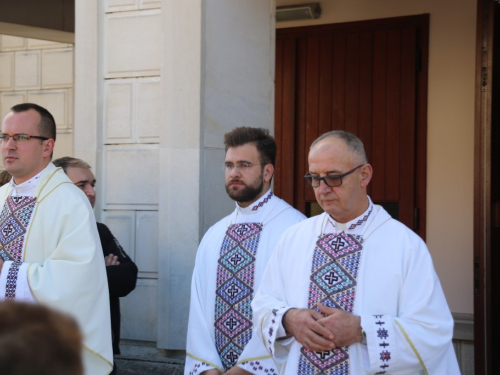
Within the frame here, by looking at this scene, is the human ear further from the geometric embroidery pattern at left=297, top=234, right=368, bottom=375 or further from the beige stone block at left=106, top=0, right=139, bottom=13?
the beige stone block at left=106, top=0, right=139, bottom=13

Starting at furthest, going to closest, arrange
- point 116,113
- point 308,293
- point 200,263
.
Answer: point 116,113 → point 200,263 → point 308,293

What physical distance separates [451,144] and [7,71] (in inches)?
226

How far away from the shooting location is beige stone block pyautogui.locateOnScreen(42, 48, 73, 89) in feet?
30.3

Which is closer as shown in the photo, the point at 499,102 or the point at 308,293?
the point at 308,293

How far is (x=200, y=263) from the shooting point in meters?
4.39

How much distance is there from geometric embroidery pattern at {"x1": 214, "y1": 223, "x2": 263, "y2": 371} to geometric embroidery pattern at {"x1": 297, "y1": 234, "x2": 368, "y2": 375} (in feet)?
2.53

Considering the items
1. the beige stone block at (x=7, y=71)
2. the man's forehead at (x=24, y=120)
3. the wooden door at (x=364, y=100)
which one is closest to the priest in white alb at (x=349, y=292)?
the man's forehead at (x=24, y=120)

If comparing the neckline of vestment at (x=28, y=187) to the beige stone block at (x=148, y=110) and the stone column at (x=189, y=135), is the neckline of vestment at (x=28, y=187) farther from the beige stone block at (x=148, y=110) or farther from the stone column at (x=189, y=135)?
the beige stone block at (x=148, y=110)

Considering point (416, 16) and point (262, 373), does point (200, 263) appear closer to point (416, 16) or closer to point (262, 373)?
point (262, 373)

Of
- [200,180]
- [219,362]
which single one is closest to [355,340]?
[219,362]

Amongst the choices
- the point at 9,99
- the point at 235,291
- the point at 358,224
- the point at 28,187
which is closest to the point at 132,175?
the point at 28,187

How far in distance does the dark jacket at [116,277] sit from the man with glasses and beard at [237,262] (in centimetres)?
43

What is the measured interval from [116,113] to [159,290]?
4.32ft

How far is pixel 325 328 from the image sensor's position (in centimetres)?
322
